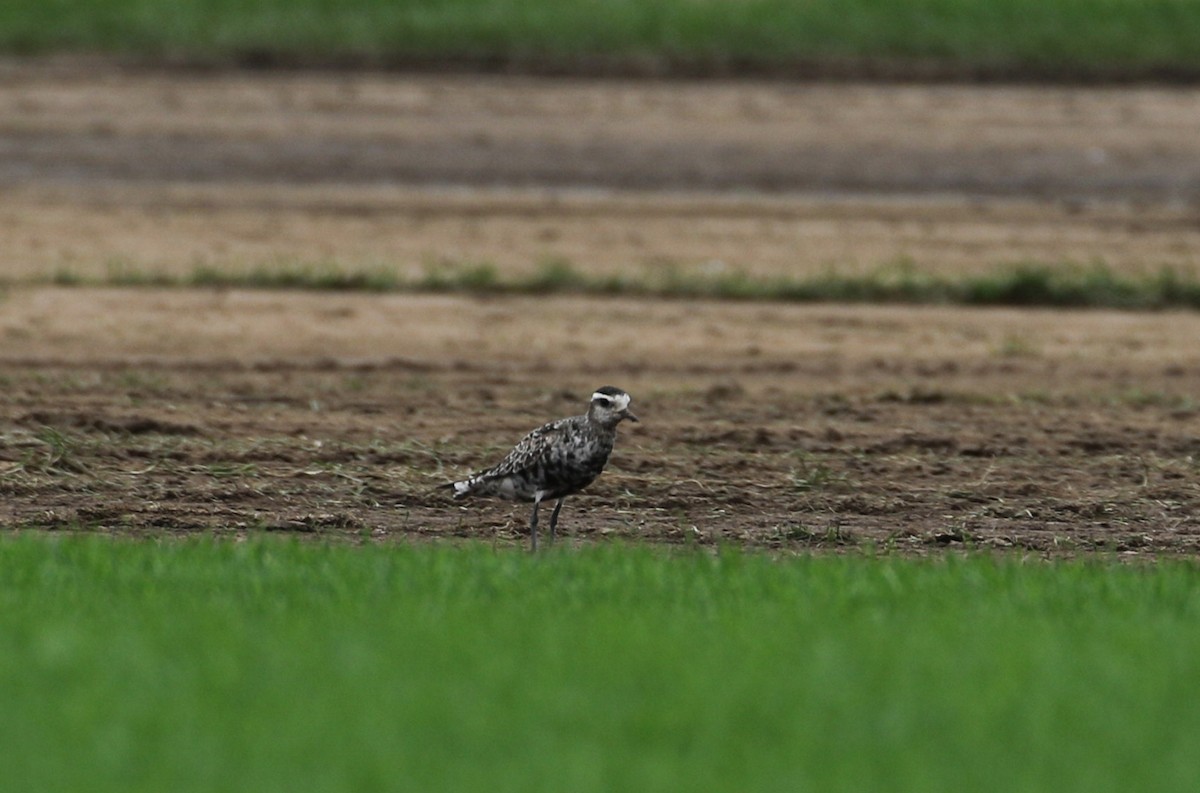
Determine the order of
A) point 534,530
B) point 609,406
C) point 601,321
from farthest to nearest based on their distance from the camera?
1. point 601,321
2. point 534,530
3. point 609,406

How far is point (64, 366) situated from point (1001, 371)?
23.5 feet

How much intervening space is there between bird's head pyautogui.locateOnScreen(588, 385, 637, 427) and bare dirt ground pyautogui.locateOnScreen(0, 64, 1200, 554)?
1.26 meters

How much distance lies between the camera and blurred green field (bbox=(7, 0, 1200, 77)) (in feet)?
96.7

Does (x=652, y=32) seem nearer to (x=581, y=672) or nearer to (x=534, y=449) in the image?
(x=534, y=449)

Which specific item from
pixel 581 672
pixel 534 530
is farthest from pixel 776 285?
pixel 581 672

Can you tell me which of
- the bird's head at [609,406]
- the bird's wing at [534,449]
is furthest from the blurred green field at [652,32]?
the bird's head at [609,406]

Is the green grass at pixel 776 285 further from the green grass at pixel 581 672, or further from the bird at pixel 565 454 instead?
the green grass at pixel 581 672

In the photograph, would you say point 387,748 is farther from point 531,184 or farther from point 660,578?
point 531,184

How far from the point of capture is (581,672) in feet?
29.0

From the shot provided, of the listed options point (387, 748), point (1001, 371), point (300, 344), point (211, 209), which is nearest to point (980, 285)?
point (1001, 371)

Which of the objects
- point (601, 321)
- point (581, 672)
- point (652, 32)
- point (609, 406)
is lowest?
point (601, 321)

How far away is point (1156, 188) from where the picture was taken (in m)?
25.0

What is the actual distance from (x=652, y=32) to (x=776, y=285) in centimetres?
1052

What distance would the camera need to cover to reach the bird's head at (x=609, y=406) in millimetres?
11406
